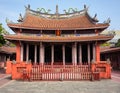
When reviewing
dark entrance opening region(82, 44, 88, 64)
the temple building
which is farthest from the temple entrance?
dark entrance opening region(82, 44, 88, 64)

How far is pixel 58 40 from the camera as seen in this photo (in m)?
23.4

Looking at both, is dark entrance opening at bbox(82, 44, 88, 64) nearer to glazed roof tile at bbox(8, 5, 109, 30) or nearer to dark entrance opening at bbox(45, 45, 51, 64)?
glazed roof tile at bbox(8, 5, 109, 30)

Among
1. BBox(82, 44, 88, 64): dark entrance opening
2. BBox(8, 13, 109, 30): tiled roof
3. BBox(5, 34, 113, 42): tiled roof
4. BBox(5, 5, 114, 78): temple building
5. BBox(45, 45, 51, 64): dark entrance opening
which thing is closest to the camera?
BBox(5, 34, 113, 42): tiled roof

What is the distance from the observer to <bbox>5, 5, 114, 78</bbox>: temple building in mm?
23298

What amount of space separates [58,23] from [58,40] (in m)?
4.71

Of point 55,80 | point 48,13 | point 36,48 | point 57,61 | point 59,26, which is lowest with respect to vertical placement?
point 55,80

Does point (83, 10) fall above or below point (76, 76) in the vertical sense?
above

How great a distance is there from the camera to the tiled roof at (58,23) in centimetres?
2391

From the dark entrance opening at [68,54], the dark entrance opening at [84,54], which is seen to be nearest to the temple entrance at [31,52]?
the dark entrance opening at [68,54]

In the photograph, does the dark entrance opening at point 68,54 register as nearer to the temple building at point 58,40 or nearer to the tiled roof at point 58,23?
the temple building at point 58,40

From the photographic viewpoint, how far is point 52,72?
55.2 feet

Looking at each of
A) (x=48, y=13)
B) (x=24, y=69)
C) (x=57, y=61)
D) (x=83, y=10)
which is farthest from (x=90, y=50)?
(x=24, y=69)

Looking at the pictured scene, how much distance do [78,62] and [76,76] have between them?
28.5 ft

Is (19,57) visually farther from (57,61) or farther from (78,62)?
(78,62)
